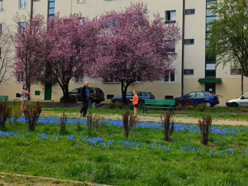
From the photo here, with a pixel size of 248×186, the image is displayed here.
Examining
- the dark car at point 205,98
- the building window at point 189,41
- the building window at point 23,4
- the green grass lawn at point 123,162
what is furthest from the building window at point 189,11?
the green grass lawn at point 123,162

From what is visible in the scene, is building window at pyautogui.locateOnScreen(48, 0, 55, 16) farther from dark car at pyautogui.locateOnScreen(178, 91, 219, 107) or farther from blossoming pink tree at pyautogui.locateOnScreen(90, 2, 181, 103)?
dark car at pyautogui.locateOnScreen(178, 91, 219, 107)

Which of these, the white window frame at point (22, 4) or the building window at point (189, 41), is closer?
the building window at point (189, 41)

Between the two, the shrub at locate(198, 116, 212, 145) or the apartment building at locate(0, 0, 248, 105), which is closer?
the shrub at locate(198, 116, 212, 145)

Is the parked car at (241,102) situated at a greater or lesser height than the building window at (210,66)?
lesser

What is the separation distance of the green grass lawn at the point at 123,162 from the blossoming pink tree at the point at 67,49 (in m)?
18.9

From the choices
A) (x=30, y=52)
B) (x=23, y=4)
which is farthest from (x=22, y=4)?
(x=30, y=52)

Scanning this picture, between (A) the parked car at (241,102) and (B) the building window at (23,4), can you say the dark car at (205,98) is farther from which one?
(B) the building window at (23,4)

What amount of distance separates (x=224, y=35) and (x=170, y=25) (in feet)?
25.4

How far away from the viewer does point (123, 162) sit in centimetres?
499

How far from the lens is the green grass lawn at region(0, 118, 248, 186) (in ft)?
13.5

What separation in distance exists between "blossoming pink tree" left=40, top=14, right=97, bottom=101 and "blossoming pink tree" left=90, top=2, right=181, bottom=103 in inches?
56.5

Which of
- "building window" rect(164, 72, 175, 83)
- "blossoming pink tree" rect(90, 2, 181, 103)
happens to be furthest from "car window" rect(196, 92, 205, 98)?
"building window" rect(164, 72, 175, 83)

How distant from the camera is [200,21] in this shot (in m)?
30.1

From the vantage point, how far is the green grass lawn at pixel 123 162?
4129 mm
